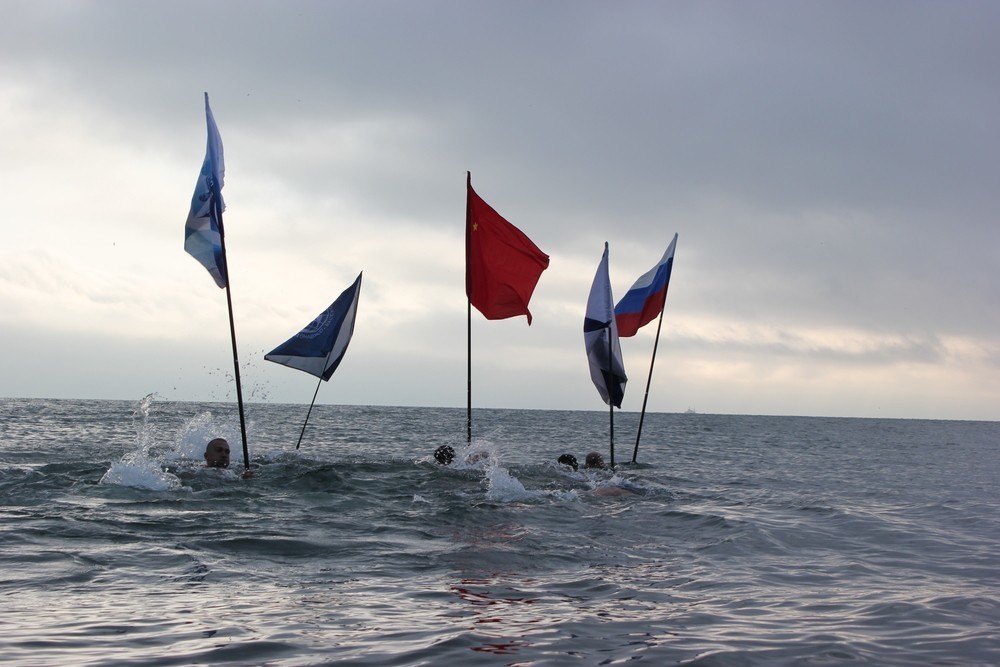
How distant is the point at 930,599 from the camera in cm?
872

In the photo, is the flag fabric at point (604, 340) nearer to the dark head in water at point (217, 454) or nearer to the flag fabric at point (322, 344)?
the flag fabric at point (322, 344)

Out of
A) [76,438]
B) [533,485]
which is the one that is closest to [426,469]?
[533,485]

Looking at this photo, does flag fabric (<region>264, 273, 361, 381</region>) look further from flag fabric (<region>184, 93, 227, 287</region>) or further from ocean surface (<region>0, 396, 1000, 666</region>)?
flag fabric (<region>184, 93, 227, 287</region>)

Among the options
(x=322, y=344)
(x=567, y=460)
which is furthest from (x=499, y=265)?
(x=567, y=460)

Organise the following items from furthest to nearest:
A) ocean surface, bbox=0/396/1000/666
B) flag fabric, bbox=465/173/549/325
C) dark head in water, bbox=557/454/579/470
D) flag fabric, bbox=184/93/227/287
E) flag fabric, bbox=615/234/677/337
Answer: flag fabric, bbox=615/234/677/337, dark head in water, bbox=557/454/579/470, flag fabric, bbox=465/173/549/325, flag fabric, bbox=184/93/227/287, ocean surface, bbox=0/396/1000/666

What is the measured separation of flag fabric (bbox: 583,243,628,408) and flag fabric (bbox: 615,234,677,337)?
1.72 m

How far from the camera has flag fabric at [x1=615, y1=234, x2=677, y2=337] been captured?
20203 mm

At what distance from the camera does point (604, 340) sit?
725 inches

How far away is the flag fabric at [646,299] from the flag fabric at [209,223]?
9226 mm

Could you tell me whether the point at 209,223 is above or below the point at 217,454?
above

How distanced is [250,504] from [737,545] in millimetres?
7558

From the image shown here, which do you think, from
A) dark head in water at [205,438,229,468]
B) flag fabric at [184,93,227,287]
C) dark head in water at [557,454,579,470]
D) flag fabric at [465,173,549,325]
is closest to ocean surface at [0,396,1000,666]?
dark head in water at [205,438,229,468]

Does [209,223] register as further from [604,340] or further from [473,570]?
[473,570]

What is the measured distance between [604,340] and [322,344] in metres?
6.09
